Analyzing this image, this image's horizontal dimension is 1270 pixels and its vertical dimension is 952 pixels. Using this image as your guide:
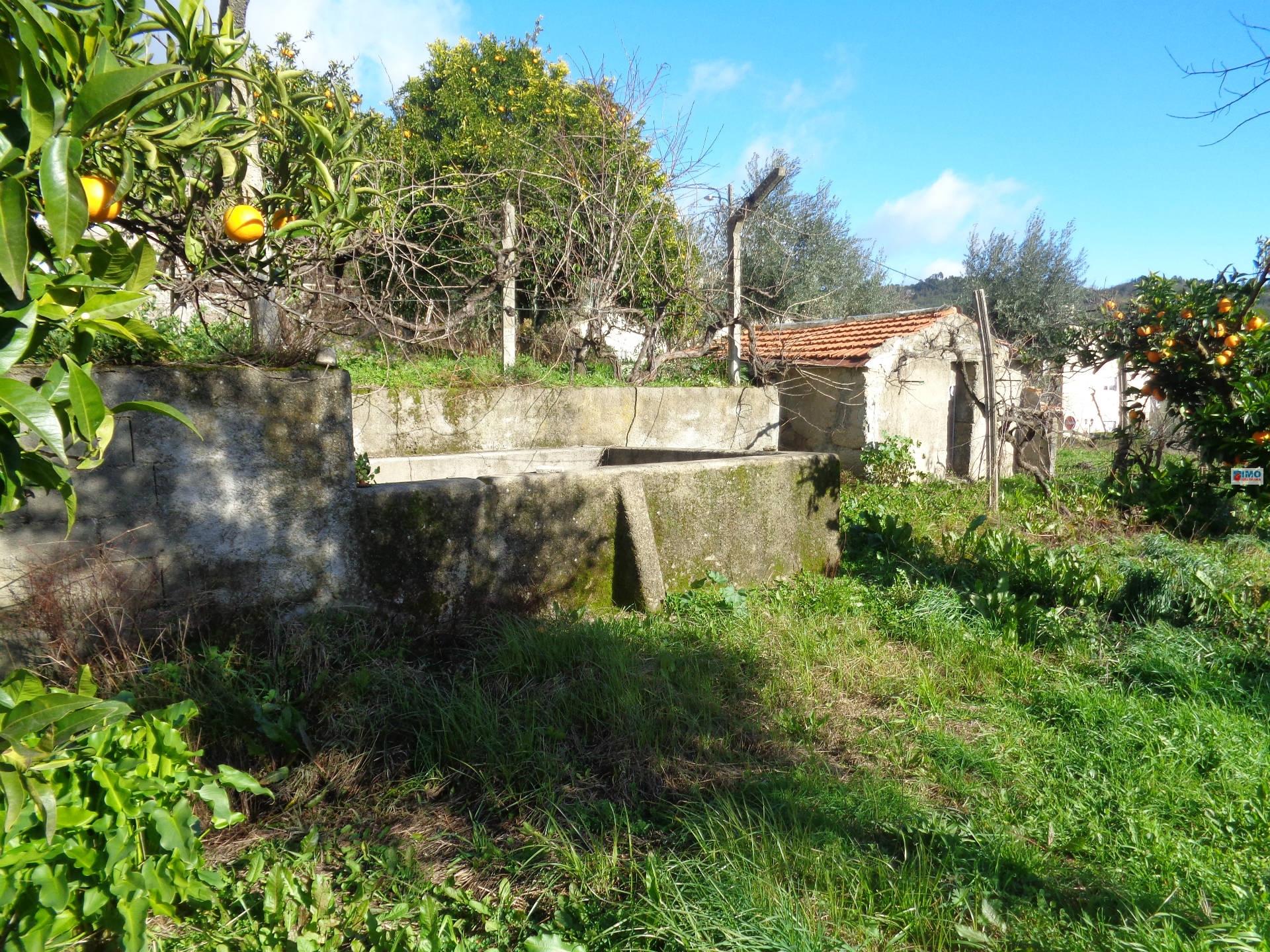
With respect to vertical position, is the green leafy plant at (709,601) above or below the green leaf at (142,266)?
below

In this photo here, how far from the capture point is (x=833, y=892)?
2.36 metres

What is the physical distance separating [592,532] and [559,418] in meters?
3.15

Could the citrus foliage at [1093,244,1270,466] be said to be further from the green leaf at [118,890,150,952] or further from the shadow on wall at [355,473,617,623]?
the green leaf at [118,890,150,952]

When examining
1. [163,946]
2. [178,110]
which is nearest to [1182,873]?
[163,946]

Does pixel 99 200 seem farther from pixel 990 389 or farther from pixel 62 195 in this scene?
pixel 990 389

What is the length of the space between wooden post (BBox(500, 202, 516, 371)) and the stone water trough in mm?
2225

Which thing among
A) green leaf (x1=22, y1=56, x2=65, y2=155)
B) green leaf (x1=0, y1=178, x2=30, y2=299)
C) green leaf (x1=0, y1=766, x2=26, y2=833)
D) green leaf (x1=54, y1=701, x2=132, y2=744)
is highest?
green leaf (x1=22, y1=56, x2=65, y2=155)

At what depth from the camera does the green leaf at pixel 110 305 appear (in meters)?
1.40

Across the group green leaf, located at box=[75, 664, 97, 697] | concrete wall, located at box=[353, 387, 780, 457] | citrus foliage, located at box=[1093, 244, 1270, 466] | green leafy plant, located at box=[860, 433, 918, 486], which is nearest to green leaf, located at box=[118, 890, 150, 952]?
green leaf, located at box=[75, 664, 97, 697]

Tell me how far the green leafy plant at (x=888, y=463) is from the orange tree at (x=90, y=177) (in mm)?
8550

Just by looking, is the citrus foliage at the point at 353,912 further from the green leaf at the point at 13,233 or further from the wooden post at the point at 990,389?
the wooden post at the point at 990,389

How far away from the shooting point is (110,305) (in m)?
1.41

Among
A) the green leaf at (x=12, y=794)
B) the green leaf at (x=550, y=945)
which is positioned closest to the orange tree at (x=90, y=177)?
the green leaf at (x=12, y=794)

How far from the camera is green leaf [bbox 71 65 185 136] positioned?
4.22 ft
